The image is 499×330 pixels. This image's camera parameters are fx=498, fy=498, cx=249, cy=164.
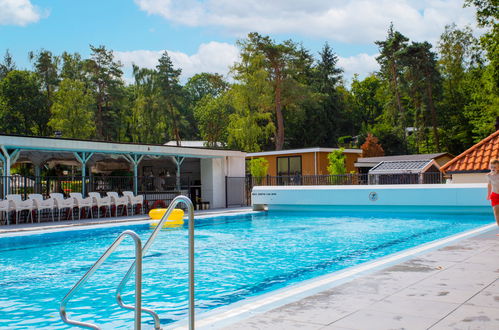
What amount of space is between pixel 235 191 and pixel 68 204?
9.17 meters

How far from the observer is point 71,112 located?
4106 cm

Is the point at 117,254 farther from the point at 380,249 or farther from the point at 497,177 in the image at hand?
the point at 497,177

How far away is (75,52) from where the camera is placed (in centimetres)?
4634

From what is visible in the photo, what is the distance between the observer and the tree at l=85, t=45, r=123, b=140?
1804 inches

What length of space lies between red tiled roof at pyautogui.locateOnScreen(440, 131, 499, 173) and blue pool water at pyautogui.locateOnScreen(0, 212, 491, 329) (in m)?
1.70

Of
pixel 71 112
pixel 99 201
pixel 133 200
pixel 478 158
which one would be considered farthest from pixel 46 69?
pixel 478 158

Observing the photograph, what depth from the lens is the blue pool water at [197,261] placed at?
6121mm

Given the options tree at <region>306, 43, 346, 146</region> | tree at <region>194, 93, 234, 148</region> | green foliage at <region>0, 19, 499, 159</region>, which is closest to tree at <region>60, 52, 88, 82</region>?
green foliage at <region>0, 19, 499, 159</region>

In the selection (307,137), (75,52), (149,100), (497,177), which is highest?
(75,52)

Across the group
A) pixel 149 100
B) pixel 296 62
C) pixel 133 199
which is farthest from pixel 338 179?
pixel 149 100

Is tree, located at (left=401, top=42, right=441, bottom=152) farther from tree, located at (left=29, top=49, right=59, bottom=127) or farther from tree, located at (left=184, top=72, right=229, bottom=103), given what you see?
tree, located at (left=184, top=72, right=229, bottom=103)

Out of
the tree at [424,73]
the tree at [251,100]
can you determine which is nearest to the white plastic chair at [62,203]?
the tree at [251,100]

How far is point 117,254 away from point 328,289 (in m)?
6.25

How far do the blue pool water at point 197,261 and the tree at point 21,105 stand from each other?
32755mm
